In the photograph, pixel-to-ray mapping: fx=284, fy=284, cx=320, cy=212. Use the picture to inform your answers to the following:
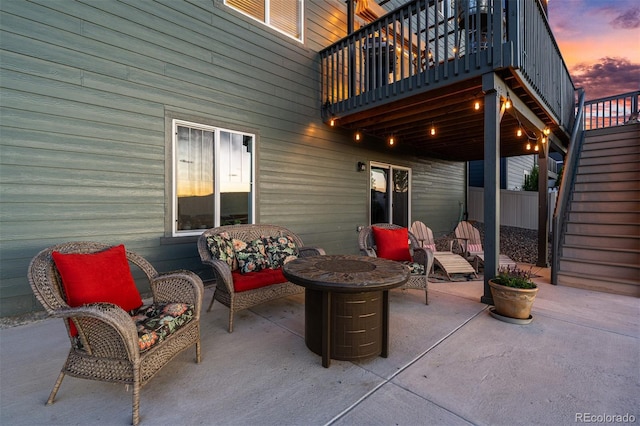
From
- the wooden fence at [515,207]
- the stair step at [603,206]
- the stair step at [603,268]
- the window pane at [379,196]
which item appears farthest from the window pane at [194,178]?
the wooden fence at [515,207]

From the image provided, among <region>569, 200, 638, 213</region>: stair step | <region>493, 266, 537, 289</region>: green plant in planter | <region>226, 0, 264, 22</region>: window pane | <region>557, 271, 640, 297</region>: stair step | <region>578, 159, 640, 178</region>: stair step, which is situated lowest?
<region>557, 271, 640, 297</region>: stair step

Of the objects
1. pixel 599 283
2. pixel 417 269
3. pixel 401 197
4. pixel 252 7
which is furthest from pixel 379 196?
pixel 252 7

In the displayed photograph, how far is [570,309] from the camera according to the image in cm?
325

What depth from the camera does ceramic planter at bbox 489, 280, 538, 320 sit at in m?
2.84

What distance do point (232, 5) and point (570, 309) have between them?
19.8 feet

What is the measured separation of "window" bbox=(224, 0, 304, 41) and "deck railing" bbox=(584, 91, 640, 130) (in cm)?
790

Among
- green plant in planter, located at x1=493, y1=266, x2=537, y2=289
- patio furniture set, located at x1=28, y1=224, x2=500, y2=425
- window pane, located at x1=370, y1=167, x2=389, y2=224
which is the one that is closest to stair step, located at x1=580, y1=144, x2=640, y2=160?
window pane, located at x1=370, y1=167, x2=389, y2=224

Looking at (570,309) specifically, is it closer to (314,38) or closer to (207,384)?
(207,384)

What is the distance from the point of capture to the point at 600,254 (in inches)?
169

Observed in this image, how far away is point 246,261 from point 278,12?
14.1 feet

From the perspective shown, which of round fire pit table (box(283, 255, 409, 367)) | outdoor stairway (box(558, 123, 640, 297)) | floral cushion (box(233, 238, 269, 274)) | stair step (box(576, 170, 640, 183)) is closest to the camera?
round fire pit table (box(283, 255, 409, 367))

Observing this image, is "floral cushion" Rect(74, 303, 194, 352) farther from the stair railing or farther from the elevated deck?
the stair railing

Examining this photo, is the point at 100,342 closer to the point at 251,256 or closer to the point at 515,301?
the point at 251,256

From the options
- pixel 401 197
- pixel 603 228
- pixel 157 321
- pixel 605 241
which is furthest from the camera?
pixel 401 197
